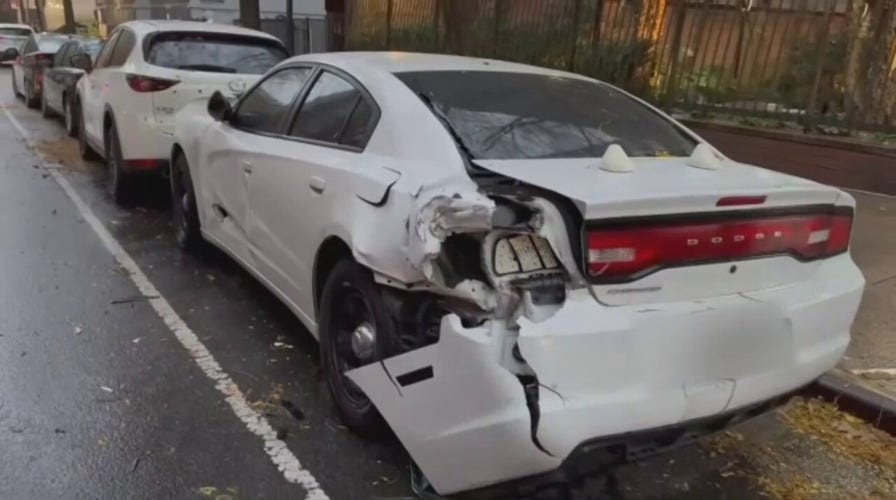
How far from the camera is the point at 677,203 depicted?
2.68 meters

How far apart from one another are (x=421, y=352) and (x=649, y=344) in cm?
75

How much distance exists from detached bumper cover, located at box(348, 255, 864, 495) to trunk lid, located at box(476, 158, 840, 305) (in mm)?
53

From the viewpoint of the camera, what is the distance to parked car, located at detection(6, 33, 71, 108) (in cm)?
1430

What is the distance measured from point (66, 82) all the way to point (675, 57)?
844 centimetres

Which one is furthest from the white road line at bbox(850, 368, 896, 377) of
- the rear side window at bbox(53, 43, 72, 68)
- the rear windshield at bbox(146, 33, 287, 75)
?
the rear side window at bbox(53, 43, 72, 68)

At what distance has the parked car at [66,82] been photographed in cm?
1116

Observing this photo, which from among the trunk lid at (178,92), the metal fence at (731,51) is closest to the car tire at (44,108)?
the metal fence at (731,51)

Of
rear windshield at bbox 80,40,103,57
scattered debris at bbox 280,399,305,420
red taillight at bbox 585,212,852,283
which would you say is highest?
red taillight at bbox 585,212,852,283

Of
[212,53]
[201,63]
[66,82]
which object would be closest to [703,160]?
[201,63]

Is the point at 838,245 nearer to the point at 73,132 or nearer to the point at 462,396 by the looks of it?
the point at 462,396

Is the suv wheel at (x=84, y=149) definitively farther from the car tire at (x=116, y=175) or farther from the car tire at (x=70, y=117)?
the car tire at (x=116, y=175)

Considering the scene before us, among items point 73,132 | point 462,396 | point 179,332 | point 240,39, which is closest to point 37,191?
point 240,39

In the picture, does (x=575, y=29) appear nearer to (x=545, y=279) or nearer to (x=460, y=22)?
(x=460, y=22)

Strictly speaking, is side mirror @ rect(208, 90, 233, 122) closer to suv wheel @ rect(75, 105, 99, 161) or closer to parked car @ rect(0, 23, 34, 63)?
suv wheel @ rect(75, 105, 99, 161)
